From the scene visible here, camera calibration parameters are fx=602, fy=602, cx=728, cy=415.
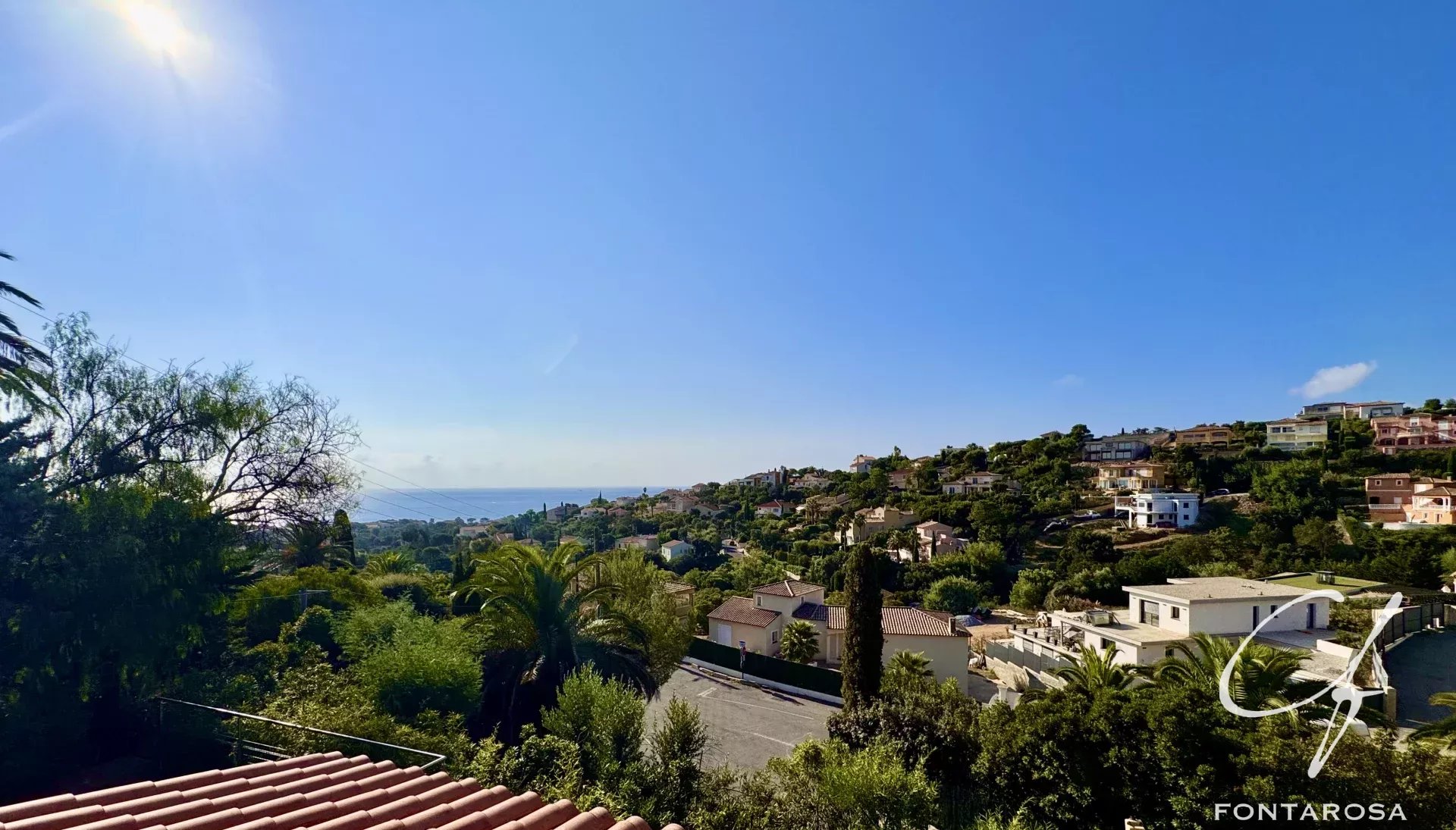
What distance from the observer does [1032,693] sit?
13.9m

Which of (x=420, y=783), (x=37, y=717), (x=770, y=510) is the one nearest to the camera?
(x=420, y=783)

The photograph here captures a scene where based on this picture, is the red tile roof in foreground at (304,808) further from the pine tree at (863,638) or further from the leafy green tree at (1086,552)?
the leafy green tree at (1086,552)

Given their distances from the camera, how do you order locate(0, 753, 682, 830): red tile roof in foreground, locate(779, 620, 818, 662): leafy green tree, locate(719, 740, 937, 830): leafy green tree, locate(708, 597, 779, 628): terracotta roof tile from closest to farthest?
locate(0, 753, 682, 830): red tile roof in foreground
locate(719, 740, 937, 830): leafy green tree
locate(779, 620, 818, 662): leafy green tree
locate(708, 597, 779, 628): terracotta roof tile

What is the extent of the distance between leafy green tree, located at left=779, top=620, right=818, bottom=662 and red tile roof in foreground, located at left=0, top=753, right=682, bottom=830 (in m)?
23.6

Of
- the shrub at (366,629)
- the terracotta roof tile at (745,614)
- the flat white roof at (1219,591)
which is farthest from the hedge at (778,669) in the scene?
the flat white roof at (1219,591)

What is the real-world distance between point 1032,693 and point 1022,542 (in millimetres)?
50598

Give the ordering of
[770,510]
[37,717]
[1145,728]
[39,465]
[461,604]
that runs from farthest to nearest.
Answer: [770,510], [461,604], [39,465], [1145,728], [37,717]

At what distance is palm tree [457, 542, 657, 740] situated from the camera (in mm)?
14055

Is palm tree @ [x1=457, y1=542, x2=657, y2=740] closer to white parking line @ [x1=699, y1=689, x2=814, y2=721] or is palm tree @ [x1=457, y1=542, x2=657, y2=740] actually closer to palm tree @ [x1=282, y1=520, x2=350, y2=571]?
palm tree @ [x1=282, y1=520, x2=350, y2=571]

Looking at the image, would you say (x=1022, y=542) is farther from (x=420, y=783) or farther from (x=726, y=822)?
(x=420, y=783)

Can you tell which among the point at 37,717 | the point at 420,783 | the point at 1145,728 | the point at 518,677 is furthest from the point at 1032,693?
the point at 37,717

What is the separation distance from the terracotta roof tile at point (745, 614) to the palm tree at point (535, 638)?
1497 centimetres

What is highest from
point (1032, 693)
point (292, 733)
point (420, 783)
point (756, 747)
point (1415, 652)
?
point (420, 783)


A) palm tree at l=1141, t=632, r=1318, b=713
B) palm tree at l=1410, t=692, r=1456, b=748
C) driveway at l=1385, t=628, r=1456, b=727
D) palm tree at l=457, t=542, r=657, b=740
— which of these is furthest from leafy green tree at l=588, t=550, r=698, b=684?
driveway at l=1385, t=628, r=1456, b=727
